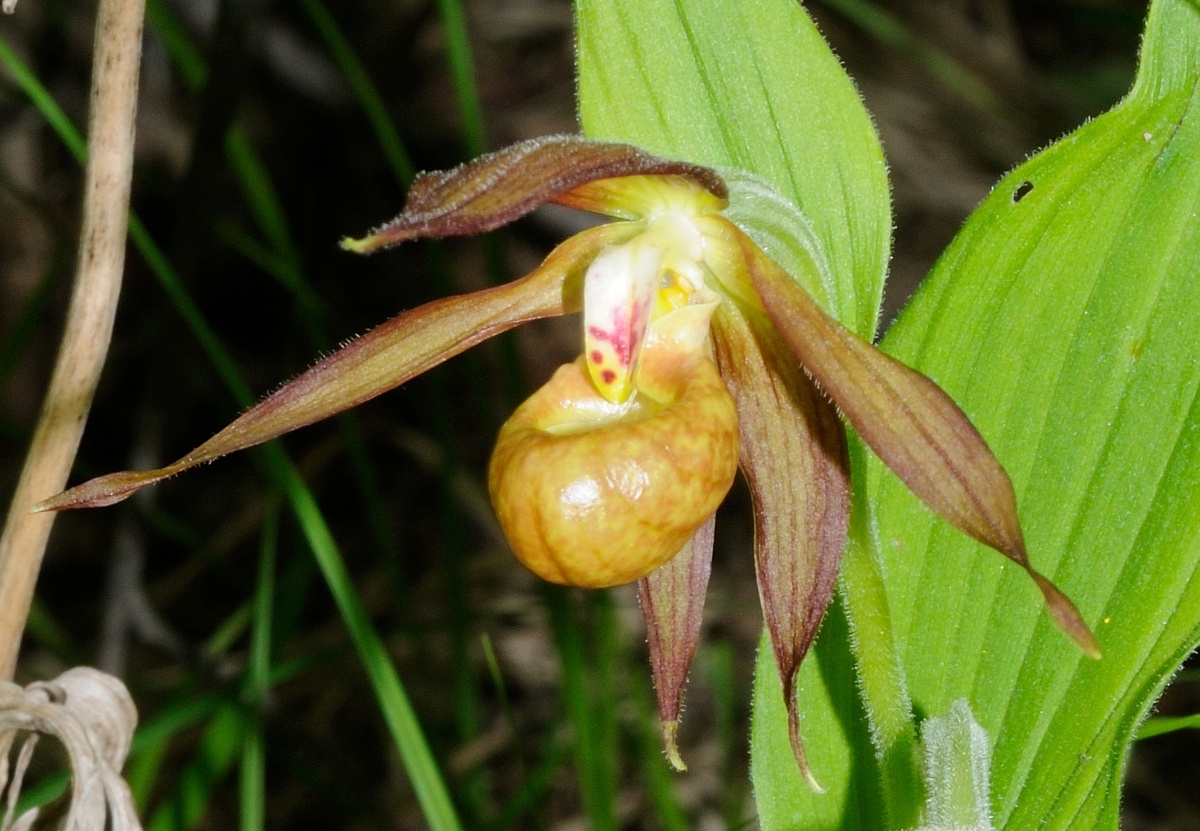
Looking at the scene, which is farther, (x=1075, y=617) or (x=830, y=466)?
(x=830, y=466)

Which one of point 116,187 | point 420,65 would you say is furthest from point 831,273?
point 420,65

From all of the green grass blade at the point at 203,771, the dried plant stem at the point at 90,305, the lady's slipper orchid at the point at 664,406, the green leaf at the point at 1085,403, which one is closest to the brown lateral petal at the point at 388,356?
the lady's slipper orchid at the point at 664,406

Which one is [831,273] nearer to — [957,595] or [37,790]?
[957,595]

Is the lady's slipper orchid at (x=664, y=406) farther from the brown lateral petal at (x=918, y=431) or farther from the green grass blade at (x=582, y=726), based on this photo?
the green grass blade at (x=582, y=726)

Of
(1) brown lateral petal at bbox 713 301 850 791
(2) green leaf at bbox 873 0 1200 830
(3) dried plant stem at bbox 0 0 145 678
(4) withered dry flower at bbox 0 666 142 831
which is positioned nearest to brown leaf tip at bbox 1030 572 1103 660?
(2) green leaf at bbox 873 0 1200 830

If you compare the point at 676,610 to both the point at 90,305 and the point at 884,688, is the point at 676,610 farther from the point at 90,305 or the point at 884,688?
the point at 90,305

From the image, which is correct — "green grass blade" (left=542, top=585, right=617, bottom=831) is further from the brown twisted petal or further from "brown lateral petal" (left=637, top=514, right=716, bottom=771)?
the brown twisted petal
